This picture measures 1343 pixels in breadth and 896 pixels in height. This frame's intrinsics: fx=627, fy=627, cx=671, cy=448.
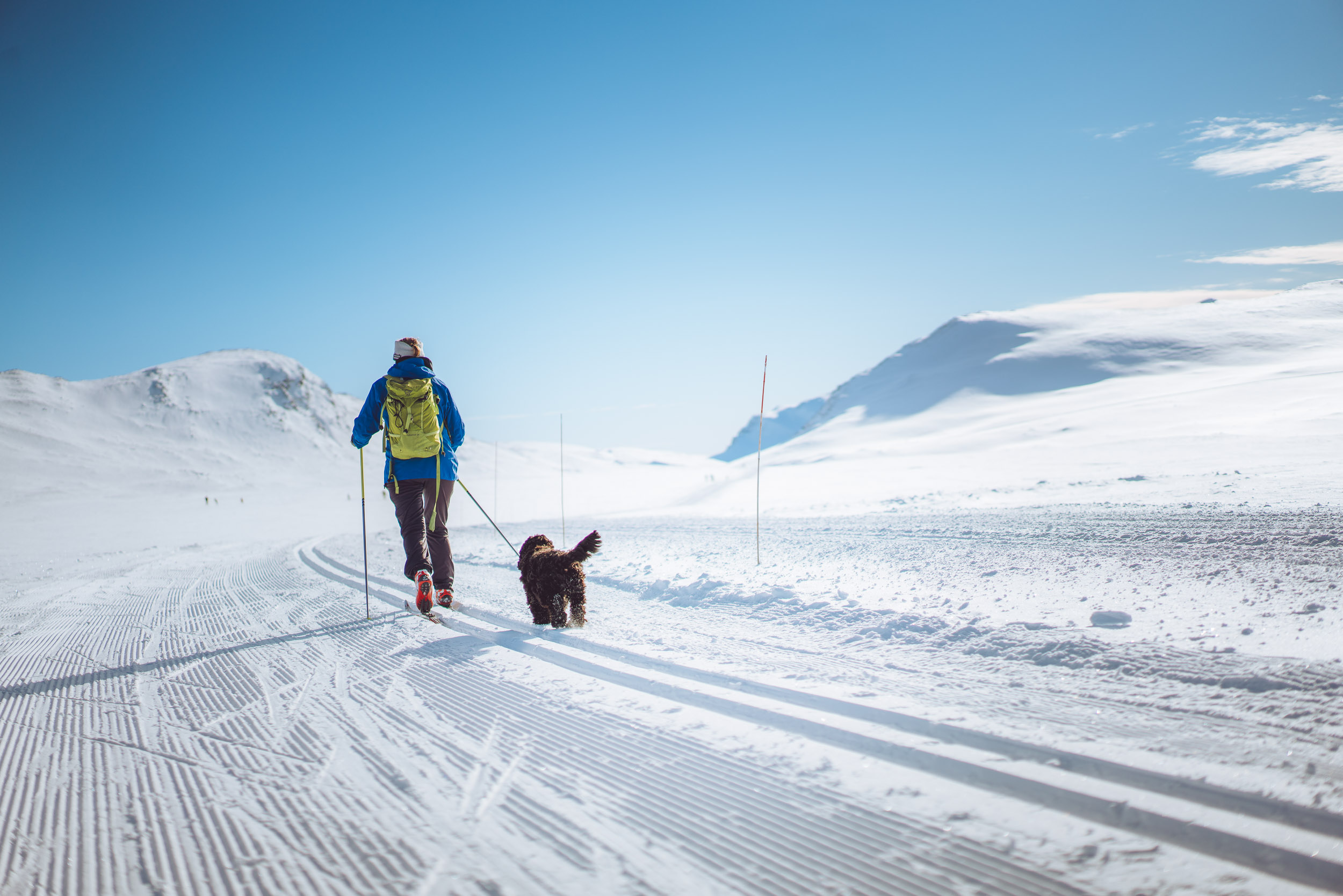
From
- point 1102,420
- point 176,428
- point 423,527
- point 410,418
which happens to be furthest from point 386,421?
point 176,428

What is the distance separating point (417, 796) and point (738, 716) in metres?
1.27

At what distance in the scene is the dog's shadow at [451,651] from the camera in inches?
144

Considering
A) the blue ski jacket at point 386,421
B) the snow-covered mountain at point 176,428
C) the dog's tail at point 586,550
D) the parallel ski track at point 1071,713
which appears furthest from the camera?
the snow-covered mountain at point 176,428

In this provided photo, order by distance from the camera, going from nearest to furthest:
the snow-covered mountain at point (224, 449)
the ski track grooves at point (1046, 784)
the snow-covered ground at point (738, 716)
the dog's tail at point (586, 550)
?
the ski track grooves at point (1046, 784)
the snow-covered ground at point (738, 716)
the dog's tail at point (586, 550)
the snow-covered mountain at point (224, 449)

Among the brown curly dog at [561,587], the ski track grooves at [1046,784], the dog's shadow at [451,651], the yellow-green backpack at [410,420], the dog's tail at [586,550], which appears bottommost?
the dog's shadow at [451,651]

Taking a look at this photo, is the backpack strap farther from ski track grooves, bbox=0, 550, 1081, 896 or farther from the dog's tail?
ski track grooves, bbox=0, 550, 1081, 896

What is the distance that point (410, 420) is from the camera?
5191 millimetres

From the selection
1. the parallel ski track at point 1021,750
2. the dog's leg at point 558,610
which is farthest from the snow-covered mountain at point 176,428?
the parallel ski track at point 1021,750

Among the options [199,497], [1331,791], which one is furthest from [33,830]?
[199,497]

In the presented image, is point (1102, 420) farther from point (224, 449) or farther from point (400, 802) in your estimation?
point (224, 449)

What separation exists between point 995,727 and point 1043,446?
1764cm

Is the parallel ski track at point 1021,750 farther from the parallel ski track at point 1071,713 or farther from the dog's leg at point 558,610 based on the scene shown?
the dog's leg at point 558,610

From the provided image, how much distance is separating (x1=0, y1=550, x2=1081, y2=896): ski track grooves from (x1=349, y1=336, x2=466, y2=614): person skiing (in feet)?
6.03

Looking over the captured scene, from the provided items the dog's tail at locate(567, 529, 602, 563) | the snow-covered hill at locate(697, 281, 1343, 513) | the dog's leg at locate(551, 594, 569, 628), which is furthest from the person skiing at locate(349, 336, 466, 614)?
the snow-covered hill at locate(697, 281, 1343, 513)
